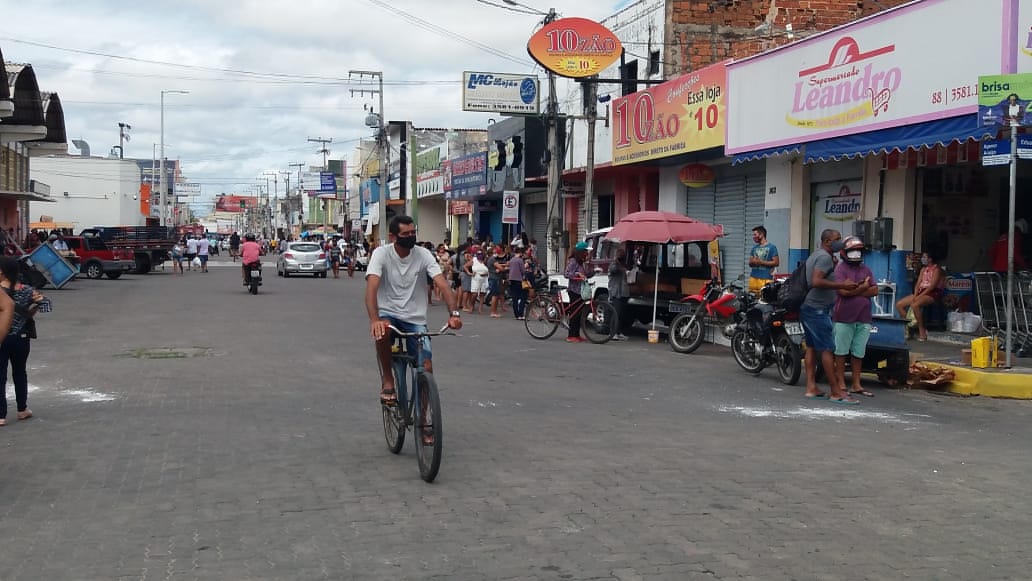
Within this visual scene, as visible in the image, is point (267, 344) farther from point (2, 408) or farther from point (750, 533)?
point (750, 533)

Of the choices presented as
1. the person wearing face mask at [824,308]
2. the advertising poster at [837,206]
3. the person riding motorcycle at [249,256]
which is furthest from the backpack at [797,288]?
the person riding motorcycle at [249,256]

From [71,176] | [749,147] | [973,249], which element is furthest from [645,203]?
[71,176]

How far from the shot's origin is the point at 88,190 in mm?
81125

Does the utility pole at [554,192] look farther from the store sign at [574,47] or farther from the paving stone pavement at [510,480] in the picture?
the paving stone pavement at [510,480]

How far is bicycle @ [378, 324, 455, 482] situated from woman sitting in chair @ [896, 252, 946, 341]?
10132mm

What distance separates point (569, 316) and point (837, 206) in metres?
5.16

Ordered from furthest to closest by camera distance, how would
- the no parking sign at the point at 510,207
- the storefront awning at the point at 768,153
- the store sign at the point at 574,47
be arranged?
the no parking sign at the point at 510,207 < the store sign at the point at 574,47 < the storefront awning at the point at 768,153

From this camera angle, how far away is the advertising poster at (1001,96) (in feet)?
37.7

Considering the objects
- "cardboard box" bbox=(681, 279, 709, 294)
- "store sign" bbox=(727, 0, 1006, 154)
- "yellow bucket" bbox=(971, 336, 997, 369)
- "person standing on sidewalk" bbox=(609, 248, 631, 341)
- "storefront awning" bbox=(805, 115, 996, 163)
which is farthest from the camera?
"cardboard box" bbox=(681, 279, 709, 294)

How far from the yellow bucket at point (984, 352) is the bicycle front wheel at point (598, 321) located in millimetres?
6311

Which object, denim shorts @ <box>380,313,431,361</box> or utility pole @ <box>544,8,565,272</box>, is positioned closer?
denim shorts @ <box>380,313,431,361</box>

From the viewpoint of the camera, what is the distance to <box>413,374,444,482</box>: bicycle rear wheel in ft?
21.5

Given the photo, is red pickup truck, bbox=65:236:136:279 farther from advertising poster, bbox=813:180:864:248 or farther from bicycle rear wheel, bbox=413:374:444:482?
bicycle rear wheel, bbox=413:374:444:482

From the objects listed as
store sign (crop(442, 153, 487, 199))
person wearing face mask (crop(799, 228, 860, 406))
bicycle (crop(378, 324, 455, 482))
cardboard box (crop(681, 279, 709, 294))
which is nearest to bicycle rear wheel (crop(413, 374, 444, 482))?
bicycle (crop(378, 324, 455, 482))
